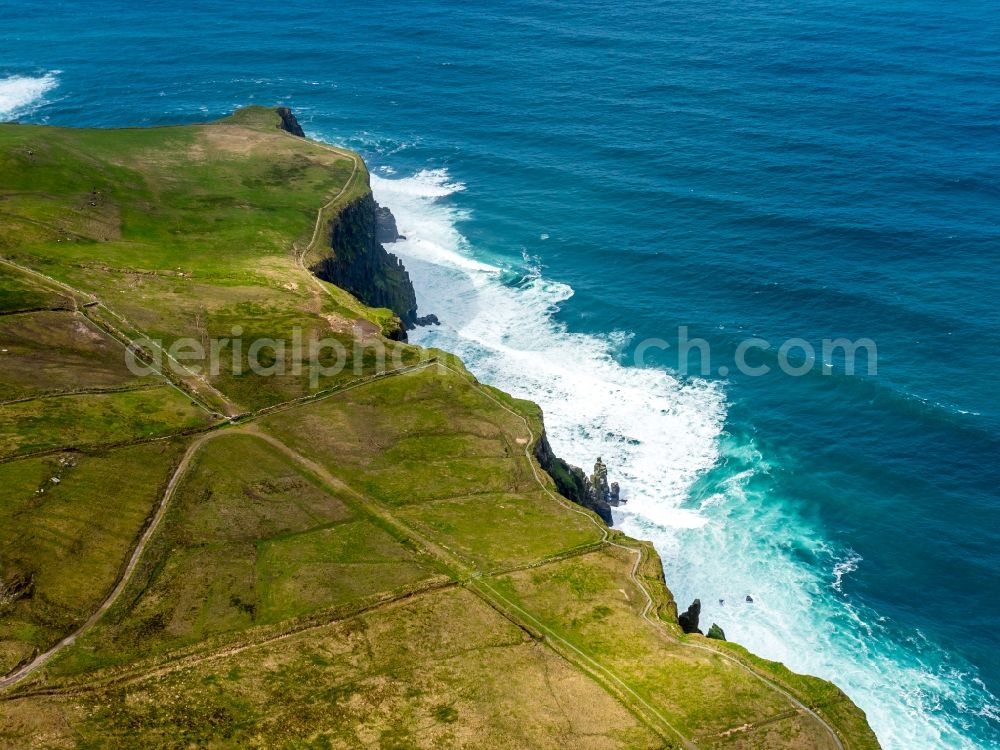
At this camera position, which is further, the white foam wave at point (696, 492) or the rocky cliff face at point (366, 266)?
Answer: the rocky cliff face at point (366, 266)

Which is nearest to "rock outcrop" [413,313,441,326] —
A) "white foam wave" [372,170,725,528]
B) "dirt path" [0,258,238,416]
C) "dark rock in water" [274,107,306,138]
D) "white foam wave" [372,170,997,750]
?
"white foam wave" [372,170,725,528]

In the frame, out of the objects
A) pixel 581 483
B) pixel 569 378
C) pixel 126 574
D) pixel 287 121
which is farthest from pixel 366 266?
pixel 126 574

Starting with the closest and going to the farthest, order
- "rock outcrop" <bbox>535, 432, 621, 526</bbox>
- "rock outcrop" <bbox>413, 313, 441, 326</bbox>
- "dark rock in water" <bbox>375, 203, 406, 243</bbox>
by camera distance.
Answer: "rock outcrop" <bbox>535, 432, 621, 526</bbox> < "rock outcrop" <bbox>413, 313, 441, 326</bbox> < "dark rock in water" <bbox>375, 203, 406, 243</bbox>

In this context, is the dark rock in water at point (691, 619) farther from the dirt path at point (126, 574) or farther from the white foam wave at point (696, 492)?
the dirt path at point (126, 574)

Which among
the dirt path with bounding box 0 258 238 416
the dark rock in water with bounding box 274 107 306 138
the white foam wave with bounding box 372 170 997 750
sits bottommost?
the white foam wave with bounding box 372 170 997 750

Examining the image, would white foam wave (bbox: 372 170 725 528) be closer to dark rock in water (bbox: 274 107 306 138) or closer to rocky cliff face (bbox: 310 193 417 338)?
rocky cliff face (bbox: 310 193 417 338)

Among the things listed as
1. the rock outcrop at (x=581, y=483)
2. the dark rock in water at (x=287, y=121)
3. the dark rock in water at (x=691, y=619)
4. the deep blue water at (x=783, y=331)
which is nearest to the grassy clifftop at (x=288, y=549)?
the rock outcrop at (x=581, y=483)

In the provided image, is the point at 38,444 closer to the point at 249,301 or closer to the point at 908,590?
the point at 249,301
